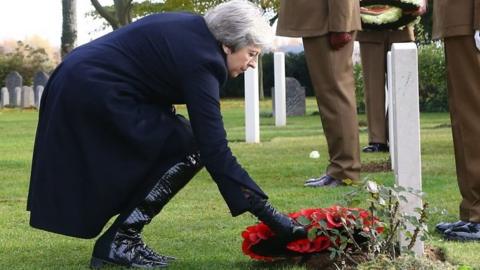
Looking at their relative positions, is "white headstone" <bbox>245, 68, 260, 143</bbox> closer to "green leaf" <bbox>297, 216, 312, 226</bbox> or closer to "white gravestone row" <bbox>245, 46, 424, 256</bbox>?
"green leaf" <bbox>297, 216, 312, 226</bbox>

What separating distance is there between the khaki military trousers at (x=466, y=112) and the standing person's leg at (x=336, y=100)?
2262 millimetres

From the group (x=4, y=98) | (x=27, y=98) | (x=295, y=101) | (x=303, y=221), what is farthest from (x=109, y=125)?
(x=4, y=98)

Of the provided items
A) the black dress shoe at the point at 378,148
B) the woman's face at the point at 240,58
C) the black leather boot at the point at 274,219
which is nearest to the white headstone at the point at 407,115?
the black leather boot at the point at 274,219

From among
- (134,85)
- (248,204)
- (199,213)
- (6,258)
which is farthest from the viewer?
(199,213)

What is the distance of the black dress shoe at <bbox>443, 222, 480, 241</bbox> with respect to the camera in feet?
17.3

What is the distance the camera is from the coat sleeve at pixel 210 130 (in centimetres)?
443

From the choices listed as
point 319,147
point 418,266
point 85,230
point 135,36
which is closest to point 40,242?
point 85,230

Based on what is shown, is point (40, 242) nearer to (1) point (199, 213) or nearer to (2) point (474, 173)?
(1) point (199, 213)

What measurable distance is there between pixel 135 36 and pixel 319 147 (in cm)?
739

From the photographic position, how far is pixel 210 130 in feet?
14.6

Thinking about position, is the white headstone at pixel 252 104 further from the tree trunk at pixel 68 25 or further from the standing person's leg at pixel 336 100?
the tree trunk at pixel 68 25

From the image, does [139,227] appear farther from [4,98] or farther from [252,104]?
[4,98]

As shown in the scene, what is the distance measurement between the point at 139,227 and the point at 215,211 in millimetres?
1801

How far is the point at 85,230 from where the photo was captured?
183 inches
